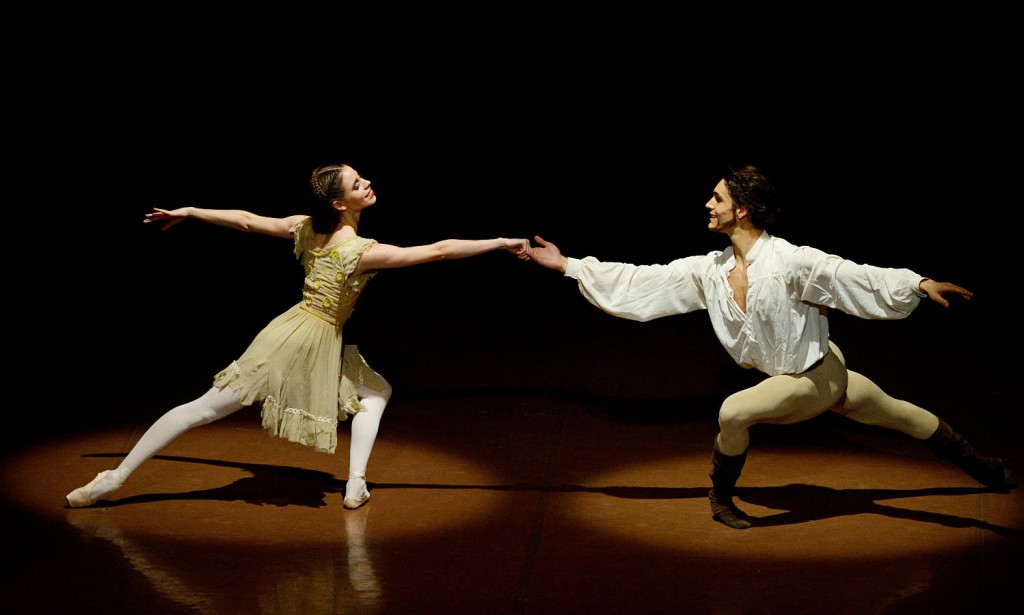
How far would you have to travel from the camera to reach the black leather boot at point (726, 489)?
423 centimetres

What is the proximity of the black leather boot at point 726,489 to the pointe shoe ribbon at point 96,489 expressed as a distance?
6.47 ft

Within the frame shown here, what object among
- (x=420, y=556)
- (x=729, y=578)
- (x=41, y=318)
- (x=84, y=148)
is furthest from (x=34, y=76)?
(x=729, y=578)

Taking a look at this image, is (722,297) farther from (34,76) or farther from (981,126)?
(34,76)

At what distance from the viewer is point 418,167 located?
8359mm

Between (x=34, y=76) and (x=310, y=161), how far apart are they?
167cm

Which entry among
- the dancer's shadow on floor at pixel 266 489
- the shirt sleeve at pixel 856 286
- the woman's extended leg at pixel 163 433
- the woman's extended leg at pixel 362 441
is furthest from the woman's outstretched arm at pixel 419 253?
the shirt sleeve at pixel 856 286

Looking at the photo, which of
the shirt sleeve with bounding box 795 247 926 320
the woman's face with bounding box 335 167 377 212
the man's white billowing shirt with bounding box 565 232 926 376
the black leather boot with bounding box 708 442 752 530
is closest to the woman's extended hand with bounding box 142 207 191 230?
the woman's face with bounding box 335 167 377 212

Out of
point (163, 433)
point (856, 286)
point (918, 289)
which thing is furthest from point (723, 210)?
point (163, 433)

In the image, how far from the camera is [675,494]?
456cm

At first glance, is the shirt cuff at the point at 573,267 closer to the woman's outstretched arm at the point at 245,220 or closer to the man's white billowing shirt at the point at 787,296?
the man's white billowing shirt at the point at 787,296

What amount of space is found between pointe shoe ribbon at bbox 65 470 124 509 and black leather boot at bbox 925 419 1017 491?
109 inches

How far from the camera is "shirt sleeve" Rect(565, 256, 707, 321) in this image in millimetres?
4492

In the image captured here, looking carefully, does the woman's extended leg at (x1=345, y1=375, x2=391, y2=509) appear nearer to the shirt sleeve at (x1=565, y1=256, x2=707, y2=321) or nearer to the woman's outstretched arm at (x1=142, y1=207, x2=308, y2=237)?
the woman's outstretched arm at (x1=142, y1=207, x2=308, y2=237)

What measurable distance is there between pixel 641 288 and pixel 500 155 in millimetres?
3976
